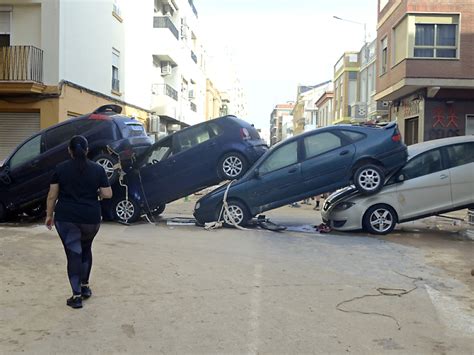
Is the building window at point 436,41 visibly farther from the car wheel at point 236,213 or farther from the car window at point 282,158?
the car wheel at point 236,213

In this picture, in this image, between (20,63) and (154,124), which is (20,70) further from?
(154,124)

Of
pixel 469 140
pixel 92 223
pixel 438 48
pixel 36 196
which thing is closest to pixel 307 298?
pixel 92 223

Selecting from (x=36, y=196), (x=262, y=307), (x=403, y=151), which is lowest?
(x=262, y=307)

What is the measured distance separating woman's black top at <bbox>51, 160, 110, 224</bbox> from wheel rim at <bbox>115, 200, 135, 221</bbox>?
252 inches

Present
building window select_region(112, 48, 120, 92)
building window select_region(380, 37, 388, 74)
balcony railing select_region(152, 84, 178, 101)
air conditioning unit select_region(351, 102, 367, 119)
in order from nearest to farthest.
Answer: building window select_region(112, 48, 120, 92)
building window select_region(380, 37, 388, 74)
balcony railing select_region(152, 84, 178, 101)
air conditioning unit select_region(351, 102, 367, 119)

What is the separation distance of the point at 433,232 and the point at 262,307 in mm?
7165

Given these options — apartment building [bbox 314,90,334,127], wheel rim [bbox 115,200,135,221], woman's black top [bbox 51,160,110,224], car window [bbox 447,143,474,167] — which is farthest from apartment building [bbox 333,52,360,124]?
woman's black top [bbox 51,160,110,224]

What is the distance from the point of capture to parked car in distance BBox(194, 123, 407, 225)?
34.7 ft

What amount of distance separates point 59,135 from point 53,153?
1.40 feet

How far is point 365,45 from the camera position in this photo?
116 feet

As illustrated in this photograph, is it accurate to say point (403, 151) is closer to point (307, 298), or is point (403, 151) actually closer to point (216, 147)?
point (216, 147)

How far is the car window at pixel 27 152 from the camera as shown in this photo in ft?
38.3

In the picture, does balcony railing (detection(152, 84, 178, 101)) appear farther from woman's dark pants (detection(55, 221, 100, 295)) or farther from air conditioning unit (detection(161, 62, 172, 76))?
woman's dark pants (detection(55, 221, 100, 295))

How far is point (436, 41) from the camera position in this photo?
→ 2016 centimetres
